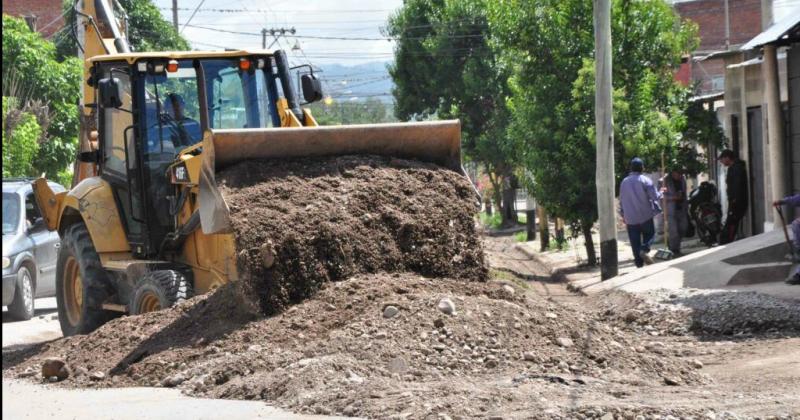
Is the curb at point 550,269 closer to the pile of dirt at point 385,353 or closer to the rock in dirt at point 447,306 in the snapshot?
the pile of dirt at point 385,353

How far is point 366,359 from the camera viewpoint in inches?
339

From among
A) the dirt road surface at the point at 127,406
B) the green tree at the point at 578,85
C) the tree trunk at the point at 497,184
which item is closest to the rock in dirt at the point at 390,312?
the dirt road surface at the point at 127,406

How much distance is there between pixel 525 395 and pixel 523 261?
18.4 m

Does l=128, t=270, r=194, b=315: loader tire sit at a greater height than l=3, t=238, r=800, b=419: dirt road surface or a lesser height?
greater

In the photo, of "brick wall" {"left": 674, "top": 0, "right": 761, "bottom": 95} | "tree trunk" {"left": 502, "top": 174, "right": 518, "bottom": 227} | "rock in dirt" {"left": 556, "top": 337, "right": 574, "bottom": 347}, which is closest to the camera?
"rock in dirt" {"left": 556, "top": 337, "right": 574, "bottom": 347}

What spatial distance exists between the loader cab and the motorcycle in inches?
464

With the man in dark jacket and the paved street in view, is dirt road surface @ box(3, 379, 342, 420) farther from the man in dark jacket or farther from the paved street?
the man in dark jacket

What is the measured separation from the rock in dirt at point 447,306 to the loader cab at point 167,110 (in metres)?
3.82

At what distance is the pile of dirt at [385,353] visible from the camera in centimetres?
775

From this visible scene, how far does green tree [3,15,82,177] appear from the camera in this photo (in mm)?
27906

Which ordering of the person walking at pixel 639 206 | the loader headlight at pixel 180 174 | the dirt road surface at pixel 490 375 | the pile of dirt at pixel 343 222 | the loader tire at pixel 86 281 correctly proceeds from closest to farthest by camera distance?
the dirt road surface at pixel 490 375 < the pile of dirt at pixel 343 222 < the loader headlight at pixel 180 174 < the loader tire at pixel 86 281 < the person walking at pixel 639 206

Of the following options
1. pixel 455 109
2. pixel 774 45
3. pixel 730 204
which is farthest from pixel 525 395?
pixel 455 109

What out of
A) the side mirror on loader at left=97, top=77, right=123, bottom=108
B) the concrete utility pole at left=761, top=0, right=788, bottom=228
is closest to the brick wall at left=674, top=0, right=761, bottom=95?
the concrete utility pole at left=761, top=0, right=788, bottom=228

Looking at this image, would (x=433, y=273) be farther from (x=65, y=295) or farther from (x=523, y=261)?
(x=523, y=261)
